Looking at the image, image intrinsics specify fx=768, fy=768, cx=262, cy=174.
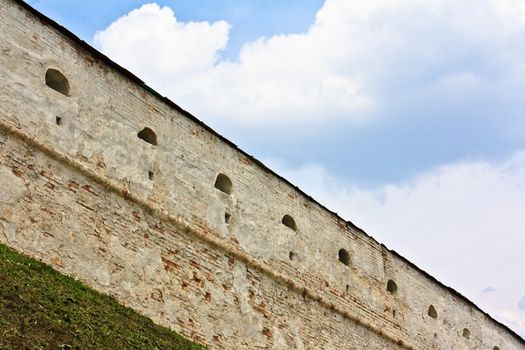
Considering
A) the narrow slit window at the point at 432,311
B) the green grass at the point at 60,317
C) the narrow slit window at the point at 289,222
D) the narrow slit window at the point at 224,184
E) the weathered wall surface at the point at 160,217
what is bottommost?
the green grass at the point at 60,317

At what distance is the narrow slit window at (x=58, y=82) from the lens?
1226 cm

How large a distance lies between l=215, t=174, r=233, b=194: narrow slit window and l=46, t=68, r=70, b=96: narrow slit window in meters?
3.49

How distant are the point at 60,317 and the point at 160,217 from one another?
426 centimetres

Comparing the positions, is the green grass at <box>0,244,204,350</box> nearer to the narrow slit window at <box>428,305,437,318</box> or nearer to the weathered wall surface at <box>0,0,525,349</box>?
the weathered wall surface at <box>0,0,525,349</box>

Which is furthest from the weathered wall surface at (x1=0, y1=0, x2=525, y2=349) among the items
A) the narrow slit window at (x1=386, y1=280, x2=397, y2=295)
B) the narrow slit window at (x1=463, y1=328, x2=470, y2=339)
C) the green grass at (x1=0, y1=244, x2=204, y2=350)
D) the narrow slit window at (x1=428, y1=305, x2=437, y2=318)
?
the narrow slit window at (x1=463, y1=328, x2=470, y2=339)

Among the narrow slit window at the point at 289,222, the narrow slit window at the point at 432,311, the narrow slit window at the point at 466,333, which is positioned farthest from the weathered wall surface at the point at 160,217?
the narrow slit window at the point at 466,333

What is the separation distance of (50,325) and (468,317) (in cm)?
1414

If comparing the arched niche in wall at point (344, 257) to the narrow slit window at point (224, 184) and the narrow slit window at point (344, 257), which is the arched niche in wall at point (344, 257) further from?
the narrow slit window at point (224, 184)

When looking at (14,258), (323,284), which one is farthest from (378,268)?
(14,258)

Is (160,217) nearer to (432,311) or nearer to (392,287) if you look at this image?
(392,287)

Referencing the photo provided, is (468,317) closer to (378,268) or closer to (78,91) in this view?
(378,268)

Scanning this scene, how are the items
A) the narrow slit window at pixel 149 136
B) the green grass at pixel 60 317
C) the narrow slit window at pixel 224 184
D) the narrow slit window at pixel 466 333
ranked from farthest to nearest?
the narrow slit window at pixel 466 333 → the narrow slit window at pixel 224 184 → the narrow slit window at pixel 149 136 → the green grass at pixel 60 317

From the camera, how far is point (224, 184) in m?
14.6

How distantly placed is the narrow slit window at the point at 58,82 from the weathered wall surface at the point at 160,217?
11 centimetres
